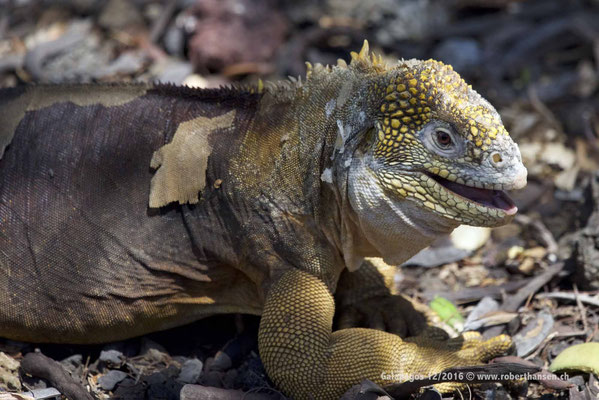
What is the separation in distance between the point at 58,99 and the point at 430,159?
8.28 ft

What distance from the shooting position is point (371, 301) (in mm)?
5090

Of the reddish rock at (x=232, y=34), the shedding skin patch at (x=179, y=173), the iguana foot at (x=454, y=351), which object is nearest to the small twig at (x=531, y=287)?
the iguana foot at (x=454, y=351)

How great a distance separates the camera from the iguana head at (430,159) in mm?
3922

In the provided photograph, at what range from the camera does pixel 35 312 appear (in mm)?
4590

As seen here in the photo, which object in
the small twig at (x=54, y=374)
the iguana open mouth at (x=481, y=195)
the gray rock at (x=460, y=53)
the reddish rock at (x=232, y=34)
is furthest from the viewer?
the gray rock at (x=460, y=53)

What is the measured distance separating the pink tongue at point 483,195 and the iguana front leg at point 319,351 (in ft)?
3.27

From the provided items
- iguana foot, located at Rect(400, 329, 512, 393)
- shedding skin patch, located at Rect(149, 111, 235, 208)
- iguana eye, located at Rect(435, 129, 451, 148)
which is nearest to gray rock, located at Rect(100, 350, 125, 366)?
shedding skin patch, located at Rect(149, 111, 235, 208)

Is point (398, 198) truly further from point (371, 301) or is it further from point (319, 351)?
point (371, 301)

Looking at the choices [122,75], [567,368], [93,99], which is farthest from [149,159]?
[122,75]

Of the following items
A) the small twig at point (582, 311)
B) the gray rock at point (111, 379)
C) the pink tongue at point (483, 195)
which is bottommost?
the gray rock at point (111, 379)

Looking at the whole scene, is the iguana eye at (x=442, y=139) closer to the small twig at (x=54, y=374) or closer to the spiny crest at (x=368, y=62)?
the spiny crest at (x=368, y=62)

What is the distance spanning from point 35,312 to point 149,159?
4.10 feet

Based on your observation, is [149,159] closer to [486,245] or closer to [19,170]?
[19,170]

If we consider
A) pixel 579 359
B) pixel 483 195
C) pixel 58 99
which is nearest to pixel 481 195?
pixel 483 195
